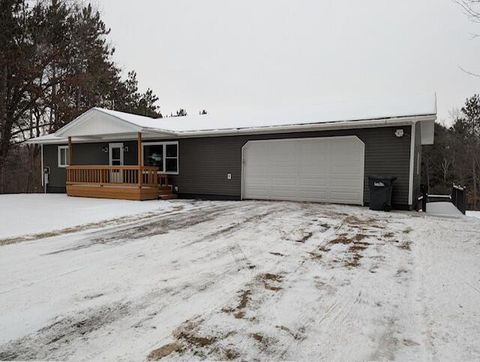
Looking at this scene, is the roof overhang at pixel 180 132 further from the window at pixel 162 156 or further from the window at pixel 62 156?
the window at pixel 62 156

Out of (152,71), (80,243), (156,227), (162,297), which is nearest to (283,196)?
(156,227)

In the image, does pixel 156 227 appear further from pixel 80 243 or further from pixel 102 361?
pixel 102 361

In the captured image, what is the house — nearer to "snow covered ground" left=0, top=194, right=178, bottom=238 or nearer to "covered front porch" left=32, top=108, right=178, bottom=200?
"covered front porch" left=32, top=108, right=178, bottom=200

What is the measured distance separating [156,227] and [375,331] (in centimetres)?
484

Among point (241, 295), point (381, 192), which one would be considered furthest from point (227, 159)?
point (241, 295)

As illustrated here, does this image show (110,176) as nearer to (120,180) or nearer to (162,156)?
(120,180)

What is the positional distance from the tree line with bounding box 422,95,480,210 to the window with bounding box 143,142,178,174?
80.4ft

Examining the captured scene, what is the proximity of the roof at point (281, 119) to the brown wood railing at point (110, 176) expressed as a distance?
4.28 ft

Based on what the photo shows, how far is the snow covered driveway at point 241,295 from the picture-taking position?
226cm

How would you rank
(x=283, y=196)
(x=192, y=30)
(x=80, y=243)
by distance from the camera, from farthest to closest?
1. (x=192, y=30)
2. (x=283, y=196)
3. (x=80, y=243)

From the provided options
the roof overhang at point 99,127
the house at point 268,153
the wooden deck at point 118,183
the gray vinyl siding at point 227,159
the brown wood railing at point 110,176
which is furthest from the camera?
the brown wood railing at point 110,176

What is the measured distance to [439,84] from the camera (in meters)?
19.2

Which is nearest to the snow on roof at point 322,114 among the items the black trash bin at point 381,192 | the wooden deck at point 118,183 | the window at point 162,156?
the window at point 162,156

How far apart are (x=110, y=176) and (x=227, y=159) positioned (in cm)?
448
